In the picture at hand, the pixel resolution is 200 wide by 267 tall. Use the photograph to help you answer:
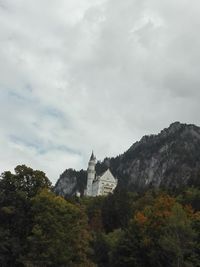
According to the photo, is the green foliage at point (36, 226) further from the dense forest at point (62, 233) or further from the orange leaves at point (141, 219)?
the orange leaves at point (141, 219)

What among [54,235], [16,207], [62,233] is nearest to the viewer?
[54,235]

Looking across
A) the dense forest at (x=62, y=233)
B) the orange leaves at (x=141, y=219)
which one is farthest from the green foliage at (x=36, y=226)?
the orange leaves at (x=141, y=219)

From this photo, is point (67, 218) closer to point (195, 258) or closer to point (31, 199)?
point (31, 199)

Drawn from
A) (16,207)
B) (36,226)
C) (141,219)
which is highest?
(141,219)

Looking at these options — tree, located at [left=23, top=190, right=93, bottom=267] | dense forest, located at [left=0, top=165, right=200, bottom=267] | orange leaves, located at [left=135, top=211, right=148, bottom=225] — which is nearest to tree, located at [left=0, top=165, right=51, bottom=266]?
dense forest, located at [left=0, top=165, right=200, bottom=267]

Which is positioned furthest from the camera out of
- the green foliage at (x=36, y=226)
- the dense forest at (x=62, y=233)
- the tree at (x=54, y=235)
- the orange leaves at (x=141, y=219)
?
the orange leaves at (x=141, y=219)

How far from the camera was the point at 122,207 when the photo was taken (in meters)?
93.1

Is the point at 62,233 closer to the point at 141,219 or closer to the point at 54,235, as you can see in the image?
the point at 54,235

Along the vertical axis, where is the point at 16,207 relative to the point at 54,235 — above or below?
above

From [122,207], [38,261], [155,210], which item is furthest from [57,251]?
[122,207]

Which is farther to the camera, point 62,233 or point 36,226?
point 62,233

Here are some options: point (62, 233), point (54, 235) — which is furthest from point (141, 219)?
point (54, 235)

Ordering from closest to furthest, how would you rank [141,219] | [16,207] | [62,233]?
[62,233], [16,207], [141,219]

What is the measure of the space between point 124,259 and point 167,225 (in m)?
7.20
